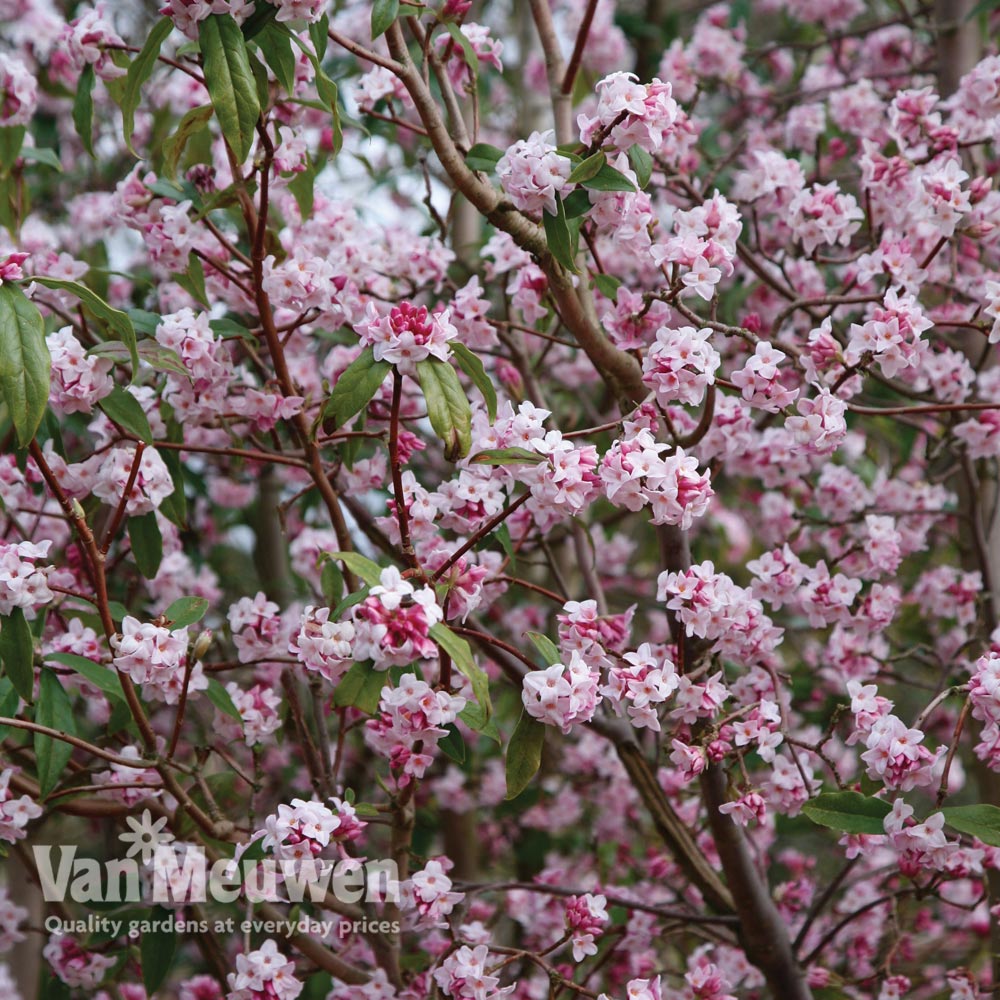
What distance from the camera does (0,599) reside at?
1269 millimetres

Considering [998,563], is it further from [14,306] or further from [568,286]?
[14,306]

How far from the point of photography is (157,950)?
1517 millimetres

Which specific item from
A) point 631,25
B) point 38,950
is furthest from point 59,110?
point 38,950

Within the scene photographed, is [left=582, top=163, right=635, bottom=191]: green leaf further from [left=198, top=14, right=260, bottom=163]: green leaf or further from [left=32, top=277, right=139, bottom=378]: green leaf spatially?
[left=32, top=277, right=139, bottom=378]: green leaf

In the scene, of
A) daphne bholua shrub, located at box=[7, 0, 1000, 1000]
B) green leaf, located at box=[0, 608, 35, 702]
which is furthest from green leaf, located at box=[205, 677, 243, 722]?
green leaf, located at box=[0, 608, 35, 702]

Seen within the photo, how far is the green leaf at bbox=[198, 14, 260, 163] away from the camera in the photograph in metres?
1.17

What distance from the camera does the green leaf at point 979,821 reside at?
121cm

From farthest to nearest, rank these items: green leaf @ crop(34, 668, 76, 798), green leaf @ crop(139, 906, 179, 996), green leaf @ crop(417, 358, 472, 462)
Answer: green leaf @ crop(139, 906, 179, 996), green leaf @ crop(34, 668, 76, 798), green leaf @ crop(417, 358, 472, 462)

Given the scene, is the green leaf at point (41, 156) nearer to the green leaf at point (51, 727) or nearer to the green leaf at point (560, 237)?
the green leaf at point (51, 727)

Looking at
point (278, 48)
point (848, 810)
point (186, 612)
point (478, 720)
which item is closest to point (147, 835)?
point (186, 612)

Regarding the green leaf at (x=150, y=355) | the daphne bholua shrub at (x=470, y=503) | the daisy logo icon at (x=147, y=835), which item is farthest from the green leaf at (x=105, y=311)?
the daisy logo icon at (x=147, y=835)

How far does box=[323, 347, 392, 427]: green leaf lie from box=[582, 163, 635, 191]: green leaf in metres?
0.32

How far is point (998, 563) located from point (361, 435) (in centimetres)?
136

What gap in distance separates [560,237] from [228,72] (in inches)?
16.2
